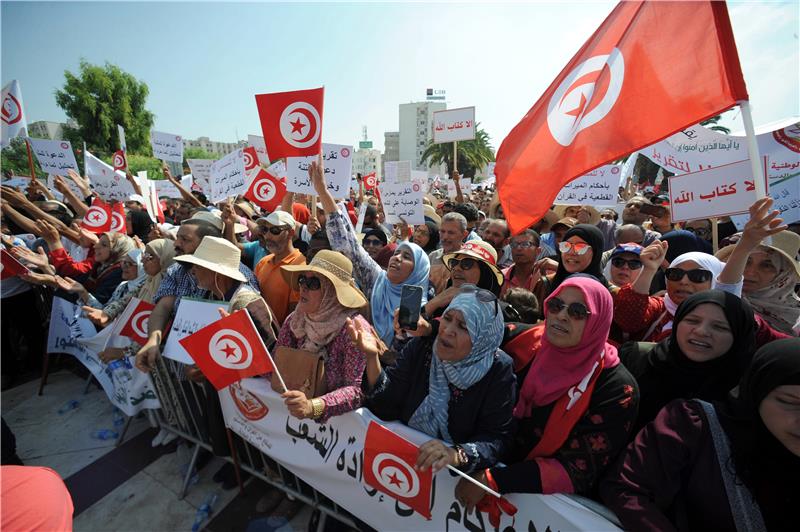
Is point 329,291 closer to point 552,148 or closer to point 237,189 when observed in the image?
point 552,148

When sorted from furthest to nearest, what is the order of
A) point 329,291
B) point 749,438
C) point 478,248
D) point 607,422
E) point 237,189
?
point 237,189 < point 478,248 < point 329,291 < point 607,422 < point 749,438

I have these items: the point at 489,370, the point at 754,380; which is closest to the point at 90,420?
the point at 489,370

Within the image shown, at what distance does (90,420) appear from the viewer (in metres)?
3.99

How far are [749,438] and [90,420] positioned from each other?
5.56 metres

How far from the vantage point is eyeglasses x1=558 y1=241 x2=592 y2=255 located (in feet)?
9.23

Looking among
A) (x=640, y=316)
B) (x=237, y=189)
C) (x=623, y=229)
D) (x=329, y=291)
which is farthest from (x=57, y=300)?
(x=623, y=229)

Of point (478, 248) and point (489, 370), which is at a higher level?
point (478, 248)

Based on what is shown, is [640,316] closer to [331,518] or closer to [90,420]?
[331,518]

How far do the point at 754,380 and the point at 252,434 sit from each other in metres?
2.84

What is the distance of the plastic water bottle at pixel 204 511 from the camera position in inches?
106

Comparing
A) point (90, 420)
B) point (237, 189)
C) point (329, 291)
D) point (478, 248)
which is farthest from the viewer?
point (237, 189)

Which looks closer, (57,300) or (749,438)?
(749,438)

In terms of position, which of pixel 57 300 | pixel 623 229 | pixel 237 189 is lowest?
pixel 57 300

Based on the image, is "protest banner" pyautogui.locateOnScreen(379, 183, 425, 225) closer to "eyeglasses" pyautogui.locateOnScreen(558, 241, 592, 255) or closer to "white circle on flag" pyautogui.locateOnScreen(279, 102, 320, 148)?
"white circle on flag" pyautogui.locateOnScreen(279, 102, 320, 148)
